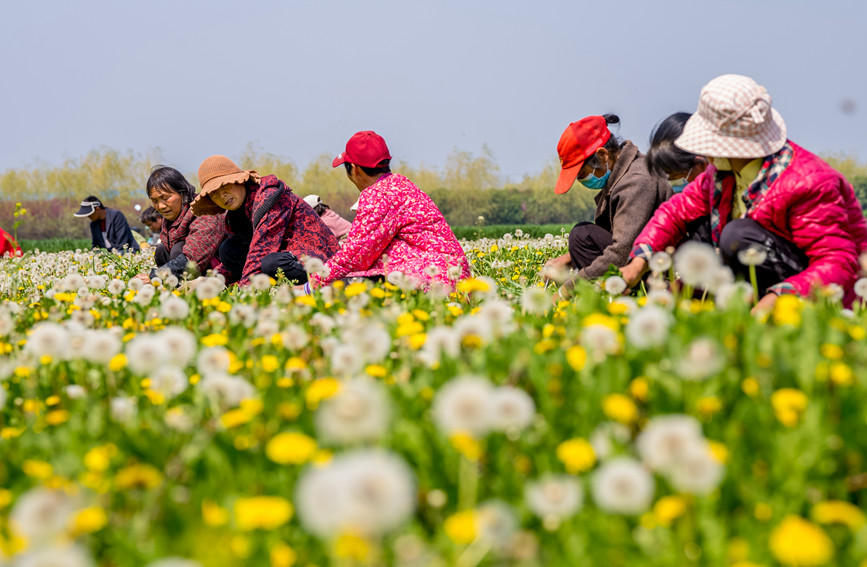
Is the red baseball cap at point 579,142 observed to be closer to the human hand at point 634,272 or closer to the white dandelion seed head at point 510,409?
the human hand at point 634,272

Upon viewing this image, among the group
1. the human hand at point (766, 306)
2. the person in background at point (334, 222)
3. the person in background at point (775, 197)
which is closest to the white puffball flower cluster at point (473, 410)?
the human hand at point (766, 306)

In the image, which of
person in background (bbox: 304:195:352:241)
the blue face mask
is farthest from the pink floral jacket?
person in background (bbox: 304:195:352:241)

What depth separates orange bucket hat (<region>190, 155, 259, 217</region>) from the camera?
5.68 meters

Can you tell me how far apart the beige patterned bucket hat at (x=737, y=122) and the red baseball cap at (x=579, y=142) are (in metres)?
1.46

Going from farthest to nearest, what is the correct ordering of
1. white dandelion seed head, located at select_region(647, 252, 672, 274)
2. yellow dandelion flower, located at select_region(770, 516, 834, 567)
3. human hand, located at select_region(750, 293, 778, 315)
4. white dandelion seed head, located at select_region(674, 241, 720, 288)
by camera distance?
white dandelion seed head, located at select_region(647, 252, 672, 274), human hand, located at select_region(750, 293, 778, 315), white dandelion seed head, located at select_region(674, 241, 720, 288), yellow dandelion flower, located at select_region(770, 516, 834, 567)

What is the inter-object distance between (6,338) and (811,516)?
121 inches

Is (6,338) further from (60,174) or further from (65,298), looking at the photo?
(60,174)

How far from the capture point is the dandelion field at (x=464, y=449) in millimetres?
1292

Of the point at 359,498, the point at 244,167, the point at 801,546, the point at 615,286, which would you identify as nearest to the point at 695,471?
the point at 801,546

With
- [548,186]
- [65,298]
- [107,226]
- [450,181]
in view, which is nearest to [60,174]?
[450,181]

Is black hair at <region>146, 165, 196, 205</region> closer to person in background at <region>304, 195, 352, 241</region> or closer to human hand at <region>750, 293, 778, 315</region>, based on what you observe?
person in background at <region>304, 195, 352, 241</region>

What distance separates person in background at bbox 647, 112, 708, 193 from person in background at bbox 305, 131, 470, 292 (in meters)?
1.43

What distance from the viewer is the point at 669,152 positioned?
4836mm

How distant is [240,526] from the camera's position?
4.41ft
